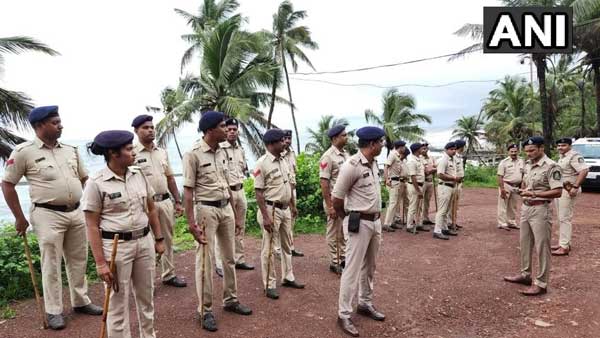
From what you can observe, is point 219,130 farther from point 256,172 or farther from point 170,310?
point 170,310

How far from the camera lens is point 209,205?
13.5 ft

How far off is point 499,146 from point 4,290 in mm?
36184

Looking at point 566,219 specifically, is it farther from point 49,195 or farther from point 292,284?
point 49,195

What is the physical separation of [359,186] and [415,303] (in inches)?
66.7

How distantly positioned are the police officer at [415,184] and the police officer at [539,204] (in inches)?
132

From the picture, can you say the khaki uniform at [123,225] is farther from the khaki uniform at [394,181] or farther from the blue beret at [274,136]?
the khaki uniform at [394,181]

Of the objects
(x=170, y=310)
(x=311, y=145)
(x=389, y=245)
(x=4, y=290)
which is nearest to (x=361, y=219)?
(x=170, y=310)

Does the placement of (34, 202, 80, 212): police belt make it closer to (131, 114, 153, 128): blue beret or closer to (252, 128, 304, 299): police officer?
(131, 114, 153, 128): blue beret

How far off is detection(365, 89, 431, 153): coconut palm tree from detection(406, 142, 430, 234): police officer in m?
19.6

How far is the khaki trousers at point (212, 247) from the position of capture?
13.1 feet

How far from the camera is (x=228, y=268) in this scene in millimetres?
4207

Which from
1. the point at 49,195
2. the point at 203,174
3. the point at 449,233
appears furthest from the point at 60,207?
the point at 449,233

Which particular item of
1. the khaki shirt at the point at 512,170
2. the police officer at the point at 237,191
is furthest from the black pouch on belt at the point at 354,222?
the khaki shirt at the point at 512,170

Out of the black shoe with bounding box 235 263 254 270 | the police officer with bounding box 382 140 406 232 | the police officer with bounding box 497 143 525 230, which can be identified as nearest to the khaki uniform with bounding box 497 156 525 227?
the police officer with bounding box 497 143 525 230
